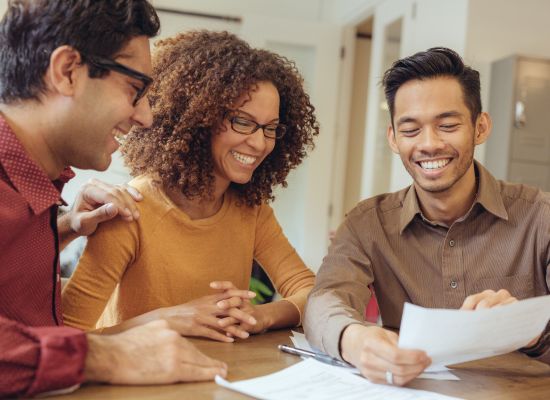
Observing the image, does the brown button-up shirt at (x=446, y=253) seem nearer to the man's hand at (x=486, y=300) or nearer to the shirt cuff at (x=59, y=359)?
the man's hand at (x=486, y=300)

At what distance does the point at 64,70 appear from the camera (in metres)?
1.14

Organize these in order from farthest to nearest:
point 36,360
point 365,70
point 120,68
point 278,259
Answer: point 365,70 → point 278,259 → point 120,68 → point 36,360

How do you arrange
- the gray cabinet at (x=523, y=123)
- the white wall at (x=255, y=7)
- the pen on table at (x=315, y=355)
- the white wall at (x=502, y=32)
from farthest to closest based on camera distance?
the white wall at (x=255, y=7) < the white wall at (x=502, y=32) < the gray cabinet at (x=523, y=123) < the pen on table at (x=315, y=355)

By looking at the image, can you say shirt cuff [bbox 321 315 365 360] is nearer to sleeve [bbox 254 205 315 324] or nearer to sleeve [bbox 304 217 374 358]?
sleeve [bbox 304 217 374 358]

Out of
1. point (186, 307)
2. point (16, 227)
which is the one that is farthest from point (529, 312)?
point (16, 227)

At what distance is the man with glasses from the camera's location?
100 cm

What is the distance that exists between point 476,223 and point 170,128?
823 mm

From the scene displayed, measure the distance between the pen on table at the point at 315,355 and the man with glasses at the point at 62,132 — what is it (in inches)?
8.8

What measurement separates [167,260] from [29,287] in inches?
17.4

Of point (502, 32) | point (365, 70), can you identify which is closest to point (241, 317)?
point (502, 32)

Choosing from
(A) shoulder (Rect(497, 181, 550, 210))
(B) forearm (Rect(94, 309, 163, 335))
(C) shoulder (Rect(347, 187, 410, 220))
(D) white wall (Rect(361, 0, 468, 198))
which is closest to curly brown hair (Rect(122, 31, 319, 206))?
(C) shoulder (Rect(347, 187, 410, 220))

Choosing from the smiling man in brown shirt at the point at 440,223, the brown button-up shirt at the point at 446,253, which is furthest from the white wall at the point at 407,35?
the brown button-up shirt at the point at 446,253

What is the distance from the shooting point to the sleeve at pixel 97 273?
1422mm

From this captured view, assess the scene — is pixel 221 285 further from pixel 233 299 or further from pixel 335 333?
pixel 335 333
